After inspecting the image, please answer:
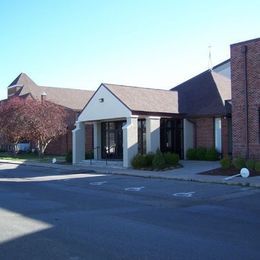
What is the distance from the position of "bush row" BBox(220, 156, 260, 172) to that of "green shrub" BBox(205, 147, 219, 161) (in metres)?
6.31

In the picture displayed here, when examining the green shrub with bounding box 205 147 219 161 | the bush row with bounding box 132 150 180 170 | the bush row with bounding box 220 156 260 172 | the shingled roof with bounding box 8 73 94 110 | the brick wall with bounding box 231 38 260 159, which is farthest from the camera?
the shingled roof with bounding box 8 73 94 110

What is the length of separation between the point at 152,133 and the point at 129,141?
77.4 inches

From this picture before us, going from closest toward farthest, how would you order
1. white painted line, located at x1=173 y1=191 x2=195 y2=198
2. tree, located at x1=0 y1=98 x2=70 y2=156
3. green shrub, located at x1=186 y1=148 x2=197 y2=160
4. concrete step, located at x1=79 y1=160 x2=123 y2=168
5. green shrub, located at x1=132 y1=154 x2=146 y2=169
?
white painted line, located at x1=173 y1=191 x2=195 y2=198, green shrub, located at x1=132 y1=154 x2=146 y2=169, concrete step, located at x1=79 y1=160 x2=123 y2=168, green shrub, located at x1=186 y1=148 x2=197 y2=160, tree, located at x1=0 y1=98 x2=70 y2=156

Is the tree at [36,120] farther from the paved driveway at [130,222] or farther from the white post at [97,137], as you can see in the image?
the paved driveway at [130,222]

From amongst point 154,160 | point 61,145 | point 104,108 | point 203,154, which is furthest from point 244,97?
point 61,145

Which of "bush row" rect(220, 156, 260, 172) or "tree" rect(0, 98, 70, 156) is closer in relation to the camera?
"bush row" rect(220, 156, 260, 172)

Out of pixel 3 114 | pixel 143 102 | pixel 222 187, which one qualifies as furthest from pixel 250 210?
pixel 3 114

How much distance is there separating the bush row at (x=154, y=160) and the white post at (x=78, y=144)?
6.54 m

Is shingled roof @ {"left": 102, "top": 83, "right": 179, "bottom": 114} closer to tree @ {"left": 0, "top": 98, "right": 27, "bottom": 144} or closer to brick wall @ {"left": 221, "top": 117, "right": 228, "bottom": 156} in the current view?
brick wall @ {"left": 221, "top": 117, "right": 228, "bottom": 156}

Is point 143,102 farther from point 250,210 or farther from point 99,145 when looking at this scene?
point 250,210

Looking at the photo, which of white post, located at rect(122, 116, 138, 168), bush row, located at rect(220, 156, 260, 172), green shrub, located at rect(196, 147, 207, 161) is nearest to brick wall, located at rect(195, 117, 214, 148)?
green shrub, located at rect(196, 147, 207, 161)

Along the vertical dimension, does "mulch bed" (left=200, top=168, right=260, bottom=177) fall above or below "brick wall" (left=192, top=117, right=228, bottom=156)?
below

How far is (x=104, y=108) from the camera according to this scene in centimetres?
3000

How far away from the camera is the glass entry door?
1264 inches
